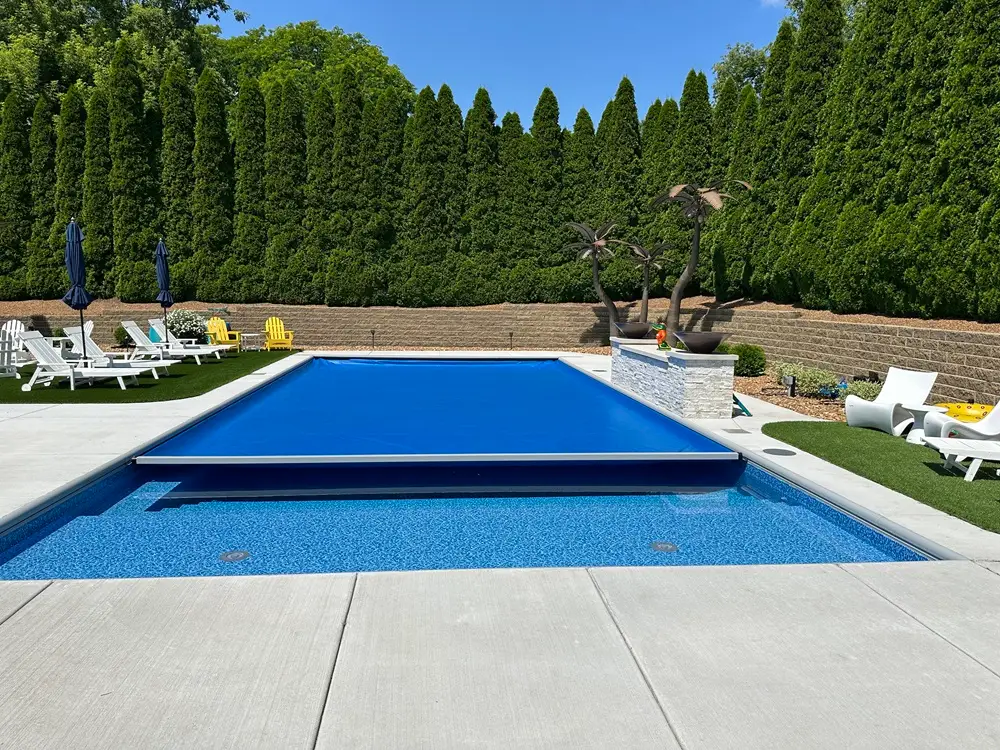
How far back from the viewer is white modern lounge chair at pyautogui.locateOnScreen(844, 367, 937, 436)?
8188mm

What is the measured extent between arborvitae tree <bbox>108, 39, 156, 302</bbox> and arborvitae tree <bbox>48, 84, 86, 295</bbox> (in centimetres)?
123

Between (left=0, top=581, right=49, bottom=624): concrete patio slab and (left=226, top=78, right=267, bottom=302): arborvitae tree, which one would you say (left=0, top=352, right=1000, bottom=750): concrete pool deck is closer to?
(left=0, top=581, right=49, bottom=624): concrete patio slab

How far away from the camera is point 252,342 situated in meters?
21.3

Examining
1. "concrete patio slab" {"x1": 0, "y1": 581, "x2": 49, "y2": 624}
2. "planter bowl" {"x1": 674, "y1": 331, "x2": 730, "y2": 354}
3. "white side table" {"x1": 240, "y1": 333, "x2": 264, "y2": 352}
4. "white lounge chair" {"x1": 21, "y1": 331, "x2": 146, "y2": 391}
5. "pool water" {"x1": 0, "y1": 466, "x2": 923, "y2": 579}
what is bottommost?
"pool water" {"x1": 0, "y1": 466, "x2": 923, "y2": 579}

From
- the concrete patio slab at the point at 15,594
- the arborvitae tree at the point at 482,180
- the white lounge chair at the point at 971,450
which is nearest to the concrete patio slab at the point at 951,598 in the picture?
the white lounge chair at the point at 971,450

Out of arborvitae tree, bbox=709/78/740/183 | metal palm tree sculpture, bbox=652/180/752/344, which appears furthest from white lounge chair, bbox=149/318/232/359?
arborvitae tree, bbox=709/78/740/183

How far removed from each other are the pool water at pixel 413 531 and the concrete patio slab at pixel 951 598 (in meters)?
0.55

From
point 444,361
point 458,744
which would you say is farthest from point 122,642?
point 444,361

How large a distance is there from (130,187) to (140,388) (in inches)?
538

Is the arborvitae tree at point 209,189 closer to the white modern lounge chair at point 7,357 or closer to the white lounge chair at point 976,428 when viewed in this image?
the white modern lounge chair at point 7,357

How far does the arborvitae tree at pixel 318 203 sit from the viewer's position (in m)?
22.7

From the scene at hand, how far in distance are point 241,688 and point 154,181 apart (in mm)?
23779

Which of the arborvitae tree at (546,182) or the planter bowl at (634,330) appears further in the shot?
the arborvitae tree at (546,182)

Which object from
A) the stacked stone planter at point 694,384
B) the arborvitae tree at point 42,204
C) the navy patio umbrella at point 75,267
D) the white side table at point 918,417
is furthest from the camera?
the arborvitae tree at point 42,204
